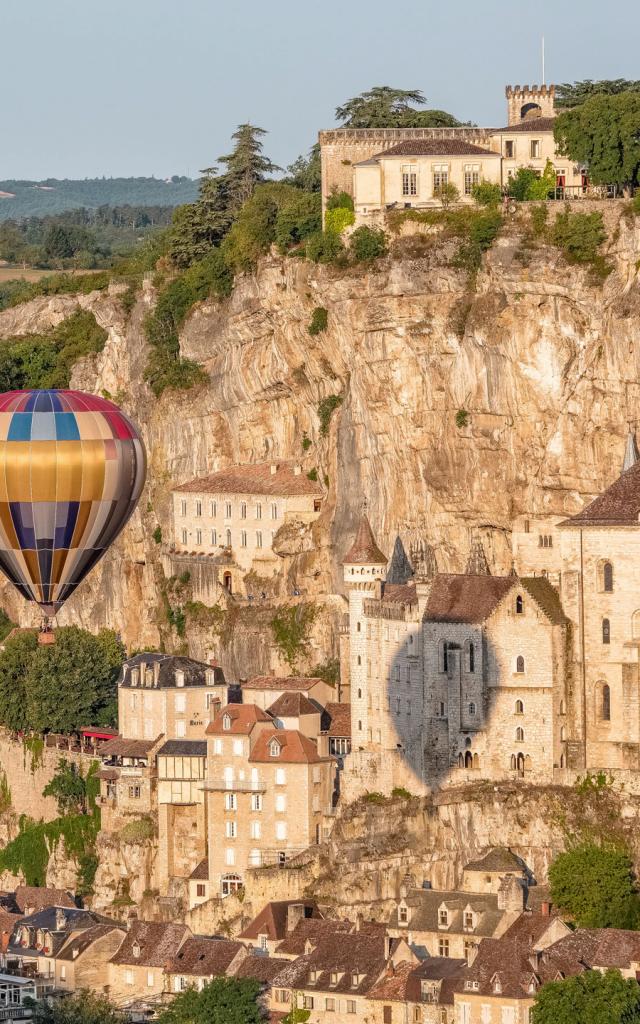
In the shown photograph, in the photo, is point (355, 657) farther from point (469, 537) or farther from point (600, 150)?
point (600, 150)

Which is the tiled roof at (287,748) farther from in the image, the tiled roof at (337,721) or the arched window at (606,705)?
the arched window at (606,705)

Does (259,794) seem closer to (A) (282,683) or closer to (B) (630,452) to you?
(A) (282,683)

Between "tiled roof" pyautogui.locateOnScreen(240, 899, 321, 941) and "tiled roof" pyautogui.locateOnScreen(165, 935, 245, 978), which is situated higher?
"tiled roof" pyautogui.locateOnScreen(240, 899, 321, 941)

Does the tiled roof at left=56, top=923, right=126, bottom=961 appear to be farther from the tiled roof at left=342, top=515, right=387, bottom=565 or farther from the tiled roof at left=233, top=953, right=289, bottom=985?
the tiled roof at left=342, top=515, right=387, bottom=565

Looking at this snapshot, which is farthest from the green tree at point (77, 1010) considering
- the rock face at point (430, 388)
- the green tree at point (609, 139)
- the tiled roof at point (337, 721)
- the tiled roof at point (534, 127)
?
the tiled roof at point (534, 127)

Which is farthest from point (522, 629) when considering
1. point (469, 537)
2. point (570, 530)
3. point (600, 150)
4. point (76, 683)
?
point (76, 683)

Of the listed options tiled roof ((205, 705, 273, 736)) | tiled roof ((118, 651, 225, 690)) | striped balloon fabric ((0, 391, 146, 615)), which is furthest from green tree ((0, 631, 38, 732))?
striped balloon fabric ((0, 391, 146, 615))

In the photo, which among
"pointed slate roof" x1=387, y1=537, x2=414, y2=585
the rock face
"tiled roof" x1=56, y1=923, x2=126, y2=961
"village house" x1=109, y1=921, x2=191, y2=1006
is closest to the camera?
"village house" x1=109, y1=921, x2=191, y2=1006
